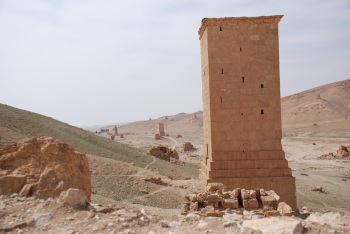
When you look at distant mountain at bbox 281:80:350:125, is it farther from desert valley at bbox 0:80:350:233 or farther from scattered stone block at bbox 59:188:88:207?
scattered stone block at bbox 59:188:88:207

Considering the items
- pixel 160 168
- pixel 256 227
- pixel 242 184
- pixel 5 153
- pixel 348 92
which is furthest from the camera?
pixel 348 92

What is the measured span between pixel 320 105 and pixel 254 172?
202ft

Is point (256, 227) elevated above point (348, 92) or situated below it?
below

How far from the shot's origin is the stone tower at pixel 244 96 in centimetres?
1109

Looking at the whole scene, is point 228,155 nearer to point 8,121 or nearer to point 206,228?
point 206,228

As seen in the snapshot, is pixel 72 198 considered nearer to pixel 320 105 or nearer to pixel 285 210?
pixel 285 210

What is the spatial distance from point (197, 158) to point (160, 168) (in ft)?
34.7

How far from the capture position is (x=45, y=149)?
609 centimetres

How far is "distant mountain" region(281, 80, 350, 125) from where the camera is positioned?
203 feet

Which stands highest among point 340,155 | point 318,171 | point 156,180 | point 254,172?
point 254,172

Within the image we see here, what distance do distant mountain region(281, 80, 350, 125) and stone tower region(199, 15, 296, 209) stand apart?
53.0 meters

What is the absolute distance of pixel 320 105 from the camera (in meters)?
66.1

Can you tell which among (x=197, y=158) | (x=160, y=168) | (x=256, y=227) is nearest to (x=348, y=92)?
(x=197, y=158)

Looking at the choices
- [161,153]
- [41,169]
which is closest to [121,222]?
[41,169]
